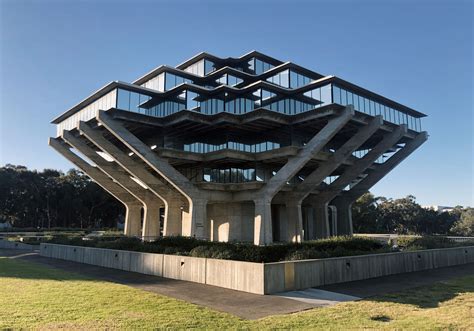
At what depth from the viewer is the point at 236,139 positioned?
49250mm

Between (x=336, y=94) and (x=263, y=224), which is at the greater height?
(x=336, y=94)

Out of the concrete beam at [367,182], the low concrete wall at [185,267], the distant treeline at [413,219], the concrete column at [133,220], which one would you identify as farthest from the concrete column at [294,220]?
the distant treeline at [413,219]

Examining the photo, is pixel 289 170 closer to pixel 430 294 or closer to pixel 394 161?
pixel 394 161

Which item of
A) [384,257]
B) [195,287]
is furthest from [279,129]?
[195,287]

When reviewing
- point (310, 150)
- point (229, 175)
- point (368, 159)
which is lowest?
point (229, 175)

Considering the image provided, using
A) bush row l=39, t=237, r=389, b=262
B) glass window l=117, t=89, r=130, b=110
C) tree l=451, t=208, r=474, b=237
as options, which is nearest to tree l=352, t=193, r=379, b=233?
tree l=451, t=208, r=474, b=237

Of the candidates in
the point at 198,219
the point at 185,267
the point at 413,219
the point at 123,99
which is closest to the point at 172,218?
the point at 198,219

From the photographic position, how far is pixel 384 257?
62.1ft

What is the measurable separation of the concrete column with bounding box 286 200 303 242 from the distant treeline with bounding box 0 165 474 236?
3604cm

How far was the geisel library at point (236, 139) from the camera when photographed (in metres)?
44.1

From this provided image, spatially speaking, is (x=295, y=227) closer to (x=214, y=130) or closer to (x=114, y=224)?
(x=214, y=130)

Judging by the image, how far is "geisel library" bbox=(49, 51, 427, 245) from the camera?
4412 centimetres

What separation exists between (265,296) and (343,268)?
4.86m

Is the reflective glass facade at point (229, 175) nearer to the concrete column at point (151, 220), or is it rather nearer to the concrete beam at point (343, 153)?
the concrete beam at point (343, 153)
